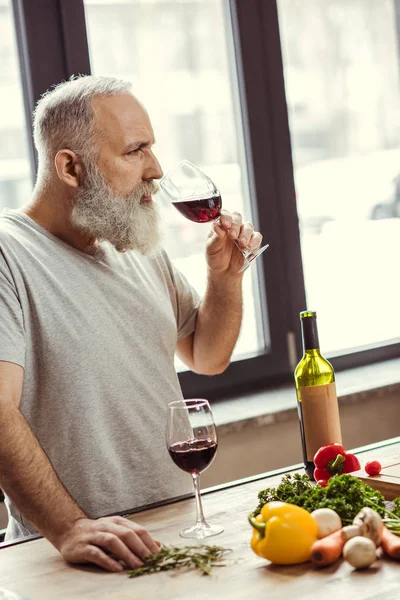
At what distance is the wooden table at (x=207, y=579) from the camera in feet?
3.66

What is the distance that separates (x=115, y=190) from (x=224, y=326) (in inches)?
18.0

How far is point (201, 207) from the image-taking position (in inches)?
72.5

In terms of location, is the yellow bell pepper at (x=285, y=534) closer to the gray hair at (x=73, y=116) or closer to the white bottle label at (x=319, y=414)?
the white bottle label at (x=319, y=414)

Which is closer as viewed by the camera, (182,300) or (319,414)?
(319,414)

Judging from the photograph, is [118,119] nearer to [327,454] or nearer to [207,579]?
[327,454]

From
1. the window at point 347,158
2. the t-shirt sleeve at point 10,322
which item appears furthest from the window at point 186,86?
the t-shirt sleeve at point 10,322

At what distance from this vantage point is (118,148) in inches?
80.4

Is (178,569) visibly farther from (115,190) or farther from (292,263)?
(292,263)

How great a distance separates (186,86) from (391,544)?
238 centimetres

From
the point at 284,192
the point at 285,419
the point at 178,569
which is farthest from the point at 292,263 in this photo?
the point at 178,569

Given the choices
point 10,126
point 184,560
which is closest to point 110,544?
point 184,560

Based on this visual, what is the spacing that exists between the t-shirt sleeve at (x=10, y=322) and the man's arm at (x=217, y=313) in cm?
50

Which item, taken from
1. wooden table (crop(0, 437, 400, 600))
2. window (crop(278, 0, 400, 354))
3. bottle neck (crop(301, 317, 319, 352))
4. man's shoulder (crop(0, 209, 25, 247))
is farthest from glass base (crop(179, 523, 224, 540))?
window (crop(278, 0, 400, 354))

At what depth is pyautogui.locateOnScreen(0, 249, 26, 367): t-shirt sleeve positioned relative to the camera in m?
1.72
